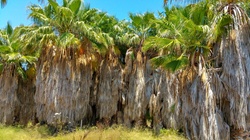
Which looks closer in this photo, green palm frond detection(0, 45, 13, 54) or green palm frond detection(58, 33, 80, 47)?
green palm frond detection(58, 33, 80, 47)

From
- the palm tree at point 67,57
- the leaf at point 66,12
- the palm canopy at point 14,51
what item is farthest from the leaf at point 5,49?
the leaf at point 66,12

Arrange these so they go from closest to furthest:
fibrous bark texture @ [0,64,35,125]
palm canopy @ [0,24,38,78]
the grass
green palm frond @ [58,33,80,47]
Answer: the grass, green palm frond @ [58,33,80,47], palm canopy @ [0,24,38,78], fibrous bark texture @ [0,64,35,125]

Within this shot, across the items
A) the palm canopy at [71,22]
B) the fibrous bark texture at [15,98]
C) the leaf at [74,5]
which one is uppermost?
the leaf at [74,5]

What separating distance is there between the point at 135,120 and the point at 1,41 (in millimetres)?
10257

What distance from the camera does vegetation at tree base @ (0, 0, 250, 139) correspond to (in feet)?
47.2

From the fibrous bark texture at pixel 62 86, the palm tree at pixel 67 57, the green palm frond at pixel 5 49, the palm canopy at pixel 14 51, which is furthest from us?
the green palm frond at pixel 5 49

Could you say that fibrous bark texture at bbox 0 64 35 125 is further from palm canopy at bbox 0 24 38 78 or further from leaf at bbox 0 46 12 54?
leaf at bbox 0 46 12 54

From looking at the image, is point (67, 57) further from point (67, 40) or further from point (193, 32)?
point (193, 32)

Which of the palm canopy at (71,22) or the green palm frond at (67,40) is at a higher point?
the palm canopy at (71,22)

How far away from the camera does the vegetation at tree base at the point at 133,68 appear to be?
47.2 ft

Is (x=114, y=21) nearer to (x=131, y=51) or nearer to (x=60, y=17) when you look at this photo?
(x=131, y=51)

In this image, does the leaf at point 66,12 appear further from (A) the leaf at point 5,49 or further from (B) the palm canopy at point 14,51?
(A) the leaf at point 5,49

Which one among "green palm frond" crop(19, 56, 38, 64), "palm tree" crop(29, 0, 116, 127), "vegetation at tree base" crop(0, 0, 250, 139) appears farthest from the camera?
"green palm frond" crop(19, 56, 38, 64)

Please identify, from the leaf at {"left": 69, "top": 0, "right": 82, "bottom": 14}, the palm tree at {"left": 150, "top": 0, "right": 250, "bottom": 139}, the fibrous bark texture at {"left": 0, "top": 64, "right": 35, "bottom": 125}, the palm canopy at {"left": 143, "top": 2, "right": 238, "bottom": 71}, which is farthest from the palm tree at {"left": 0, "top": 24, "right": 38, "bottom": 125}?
the palm tree at {"left": 150, "top": 0, "right": 250, "bottom": 139}
